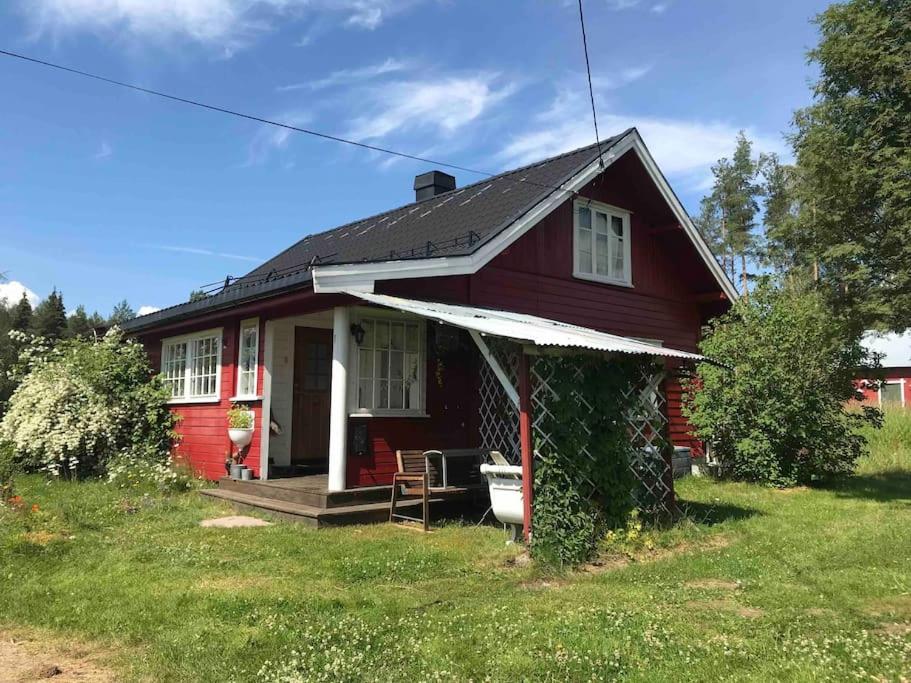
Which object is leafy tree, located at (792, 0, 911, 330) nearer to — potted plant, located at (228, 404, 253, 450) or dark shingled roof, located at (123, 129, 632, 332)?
dark shingled roof, located at (123, 129, 632, 332)

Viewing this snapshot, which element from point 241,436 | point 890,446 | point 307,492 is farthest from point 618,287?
point 890,446

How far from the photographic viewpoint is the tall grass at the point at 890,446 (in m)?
12.5

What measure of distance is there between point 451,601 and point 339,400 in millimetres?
3669

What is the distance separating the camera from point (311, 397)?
10.7 metres

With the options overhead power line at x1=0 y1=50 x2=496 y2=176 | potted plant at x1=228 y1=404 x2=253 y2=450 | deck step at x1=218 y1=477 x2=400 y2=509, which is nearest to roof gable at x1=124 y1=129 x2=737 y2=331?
overhead power line at x1=0 y1=50 x2=496 y2=176

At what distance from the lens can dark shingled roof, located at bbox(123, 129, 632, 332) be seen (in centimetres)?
885

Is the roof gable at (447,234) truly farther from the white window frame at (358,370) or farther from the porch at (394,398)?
the white window frame at (358,370)

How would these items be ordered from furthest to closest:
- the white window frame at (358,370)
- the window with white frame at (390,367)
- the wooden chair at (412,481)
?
the window with white frame at (390,367) → the white window frame at (358,370) → the wooden chair at (412,481)

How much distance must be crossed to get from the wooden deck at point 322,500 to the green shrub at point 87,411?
3505 mm

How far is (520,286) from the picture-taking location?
9.84 meters

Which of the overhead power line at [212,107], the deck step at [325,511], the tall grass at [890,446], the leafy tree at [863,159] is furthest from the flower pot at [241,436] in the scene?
the tall grass at [890,446]

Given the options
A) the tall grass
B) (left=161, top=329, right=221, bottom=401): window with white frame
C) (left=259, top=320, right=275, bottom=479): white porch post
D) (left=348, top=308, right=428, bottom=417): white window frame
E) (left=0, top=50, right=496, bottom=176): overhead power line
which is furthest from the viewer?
the tall grass

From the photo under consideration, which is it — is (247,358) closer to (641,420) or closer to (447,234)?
(447,234)

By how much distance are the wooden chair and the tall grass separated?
8.37 m
